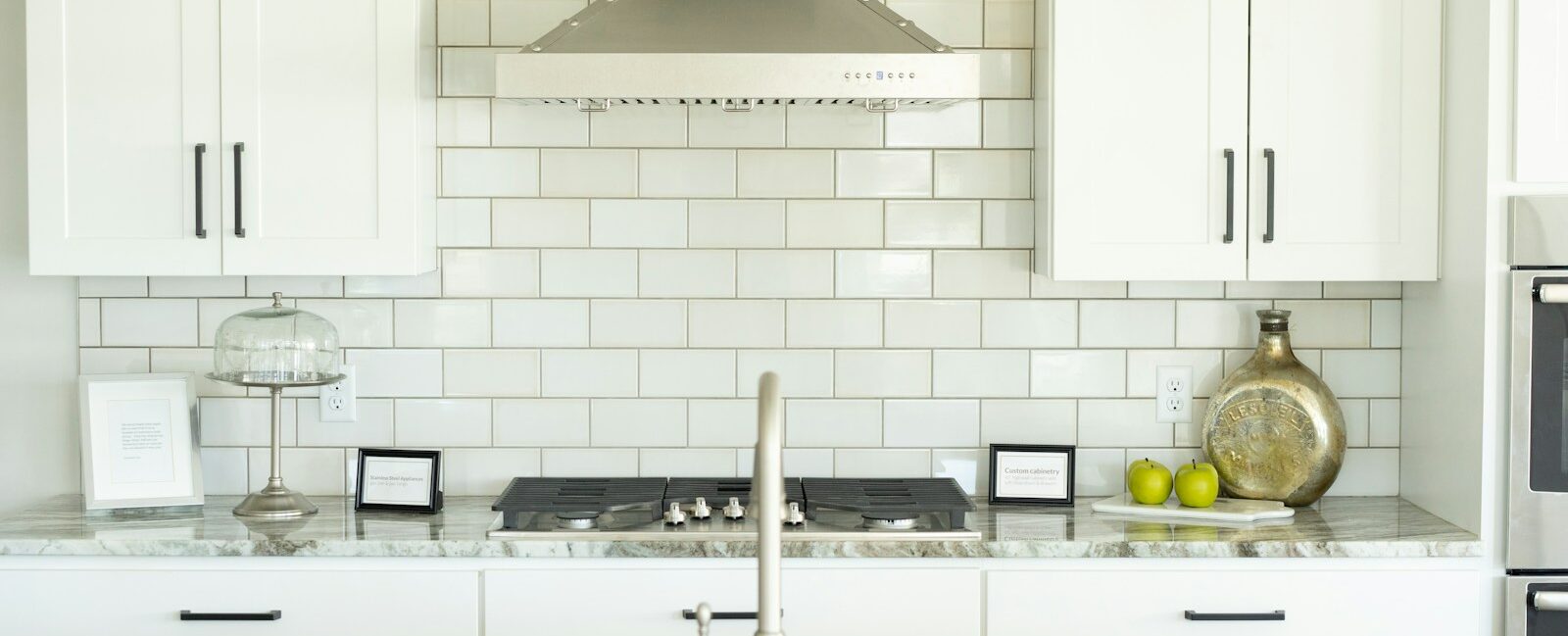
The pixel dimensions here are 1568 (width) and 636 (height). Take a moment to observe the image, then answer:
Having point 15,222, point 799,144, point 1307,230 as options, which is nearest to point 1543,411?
point 1307,230

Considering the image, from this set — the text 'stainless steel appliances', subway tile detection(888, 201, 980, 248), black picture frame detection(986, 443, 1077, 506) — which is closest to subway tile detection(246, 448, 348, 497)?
subway tile detection(888, 201, 980, 248)

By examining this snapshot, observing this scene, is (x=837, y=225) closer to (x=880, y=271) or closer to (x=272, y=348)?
(x=880, y=271)

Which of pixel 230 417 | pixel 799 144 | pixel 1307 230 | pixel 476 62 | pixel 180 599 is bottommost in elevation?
pixel 180 599

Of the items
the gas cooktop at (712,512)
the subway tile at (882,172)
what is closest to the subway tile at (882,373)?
the gas cooktop at (712,512)

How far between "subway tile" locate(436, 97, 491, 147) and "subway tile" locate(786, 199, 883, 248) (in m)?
0.74

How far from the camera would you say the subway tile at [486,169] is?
3004mm

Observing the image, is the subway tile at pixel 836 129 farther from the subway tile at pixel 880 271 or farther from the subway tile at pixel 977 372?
the subway tile at pixel 977 372

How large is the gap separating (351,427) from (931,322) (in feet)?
4.58

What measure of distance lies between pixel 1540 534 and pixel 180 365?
2984mm

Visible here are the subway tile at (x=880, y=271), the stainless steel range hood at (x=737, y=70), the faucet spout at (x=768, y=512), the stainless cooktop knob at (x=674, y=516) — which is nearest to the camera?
the faucet spout at (x=768, y=512)

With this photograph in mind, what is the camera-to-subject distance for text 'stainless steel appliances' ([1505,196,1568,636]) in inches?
98.7

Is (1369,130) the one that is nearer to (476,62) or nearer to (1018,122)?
(1018,122)

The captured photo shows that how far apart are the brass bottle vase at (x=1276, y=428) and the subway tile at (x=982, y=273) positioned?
20.9 inches

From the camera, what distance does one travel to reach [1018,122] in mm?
3008
